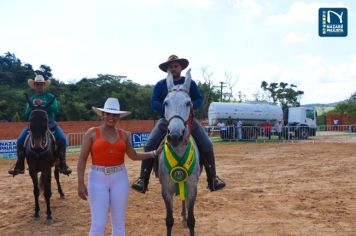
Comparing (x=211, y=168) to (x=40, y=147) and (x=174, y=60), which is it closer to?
(x=174, y=60)

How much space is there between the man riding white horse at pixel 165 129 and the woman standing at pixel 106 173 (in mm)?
1496

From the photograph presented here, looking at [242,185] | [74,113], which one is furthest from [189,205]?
[74,113]

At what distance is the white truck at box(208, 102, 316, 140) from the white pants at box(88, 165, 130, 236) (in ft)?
96.3

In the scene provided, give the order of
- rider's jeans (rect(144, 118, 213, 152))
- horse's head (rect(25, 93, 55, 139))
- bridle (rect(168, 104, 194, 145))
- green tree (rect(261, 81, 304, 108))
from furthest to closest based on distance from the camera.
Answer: green tree (rect(261, 81, 304, 108)) < horse's head (rect(25, 93, 55, 139)) < rider's jeans (rect(144, 118, 213, 152)) < bridle (rect(168, 104, 194, 145))

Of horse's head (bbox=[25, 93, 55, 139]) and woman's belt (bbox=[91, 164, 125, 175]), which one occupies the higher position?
horse's head (bbox=[25, 93, 55, 139])

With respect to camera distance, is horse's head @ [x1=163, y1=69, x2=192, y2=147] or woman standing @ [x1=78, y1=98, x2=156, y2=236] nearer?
woman standing @ [x1=78, y1=98, x2=156, y2=236]

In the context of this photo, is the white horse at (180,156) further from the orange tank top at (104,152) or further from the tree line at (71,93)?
the tree line at (71,93)

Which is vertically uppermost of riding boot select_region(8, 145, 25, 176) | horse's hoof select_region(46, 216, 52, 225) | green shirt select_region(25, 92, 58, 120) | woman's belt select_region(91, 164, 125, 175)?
green shirt select_region(25, 92, 58, 120)

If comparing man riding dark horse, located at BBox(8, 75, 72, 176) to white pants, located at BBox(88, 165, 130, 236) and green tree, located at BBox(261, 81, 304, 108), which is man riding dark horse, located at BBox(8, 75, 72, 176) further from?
green tree, located at BBox(261, 81, 304, 108)

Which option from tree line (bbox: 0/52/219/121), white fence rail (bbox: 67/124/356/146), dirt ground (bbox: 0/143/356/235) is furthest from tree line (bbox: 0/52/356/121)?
dirt ground (bbox: 0/143/356/235)

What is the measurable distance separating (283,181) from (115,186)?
8.60 meters

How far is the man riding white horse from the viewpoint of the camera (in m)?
6.51

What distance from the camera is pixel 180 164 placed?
19.4 ft

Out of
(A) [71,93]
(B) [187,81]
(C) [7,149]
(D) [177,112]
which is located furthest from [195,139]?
(A) [71,93]
